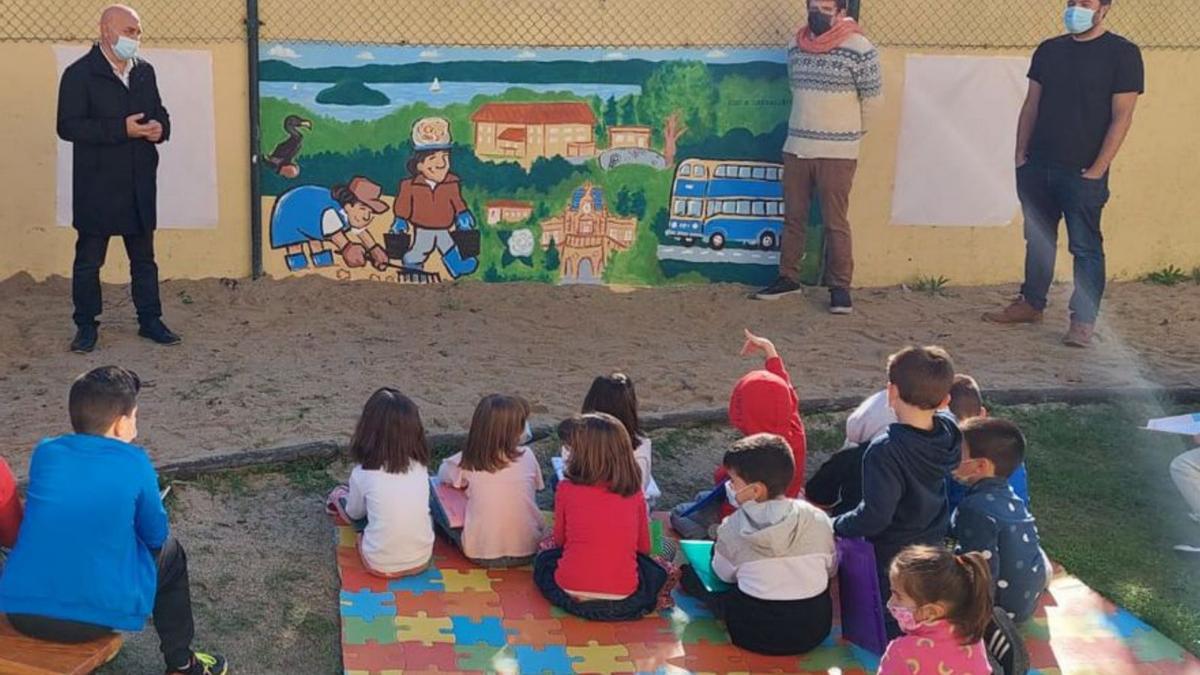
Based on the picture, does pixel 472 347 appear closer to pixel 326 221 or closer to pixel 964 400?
pixel 326 221

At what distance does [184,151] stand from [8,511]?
15.5 feet

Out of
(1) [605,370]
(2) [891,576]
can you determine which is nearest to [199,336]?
(1) [605,370]

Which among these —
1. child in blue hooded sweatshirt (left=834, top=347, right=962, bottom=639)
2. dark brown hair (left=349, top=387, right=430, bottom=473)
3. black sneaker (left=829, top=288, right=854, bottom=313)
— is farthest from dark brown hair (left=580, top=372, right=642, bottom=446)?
black sneaker (left=829, top=288, right=854, bottom=313)

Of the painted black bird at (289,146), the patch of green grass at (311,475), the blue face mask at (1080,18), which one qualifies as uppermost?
the blue face mask at (1080,18)

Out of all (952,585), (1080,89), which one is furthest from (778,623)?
(1080,89)

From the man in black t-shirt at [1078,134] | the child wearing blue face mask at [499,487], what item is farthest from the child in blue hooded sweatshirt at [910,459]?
the man in black t-shirt at [1078,134]

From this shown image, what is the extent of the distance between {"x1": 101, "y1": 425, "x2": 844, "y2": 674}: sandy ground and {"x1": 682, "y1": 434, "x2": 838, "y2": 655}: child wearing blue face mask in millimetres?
1397

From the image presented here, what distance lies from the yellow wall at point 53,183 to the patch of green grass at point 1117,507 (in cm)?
482

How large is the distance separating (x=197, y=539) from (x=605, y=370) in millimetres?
2877

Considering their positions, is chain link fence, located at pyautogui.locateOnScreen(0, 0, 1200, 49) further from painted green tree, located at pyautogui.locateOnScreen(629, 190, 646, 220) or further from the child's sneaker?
the child's sneaker

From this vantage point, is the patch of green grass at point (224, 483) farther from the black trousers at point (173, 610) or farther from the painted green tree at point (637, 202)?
the painted green tree at point (637, 202)

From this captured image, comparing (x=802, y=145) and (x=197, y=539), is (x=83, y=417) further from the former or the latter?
(x=802, y=145)

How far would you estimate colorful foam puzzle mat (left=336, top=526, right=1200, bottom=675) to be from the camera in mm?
4727

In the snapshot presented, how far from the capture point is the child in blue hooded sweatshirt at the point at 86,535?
13.9 feet
